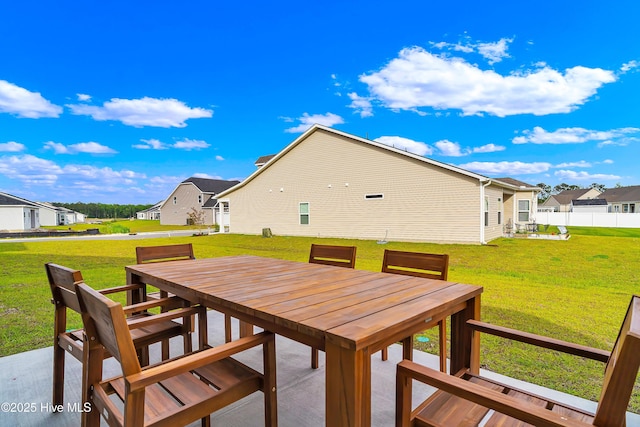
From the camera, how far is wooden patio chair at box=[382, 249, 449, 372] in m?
2.54

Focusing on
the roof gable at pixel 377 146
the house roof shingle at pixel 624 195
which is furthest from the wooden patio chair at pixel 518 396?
the house roof shingle at pixel 624 195

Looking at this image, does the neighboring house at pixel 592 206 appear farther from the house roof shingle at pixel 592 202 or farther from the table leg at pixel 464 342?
the table leg at pixel 464 342

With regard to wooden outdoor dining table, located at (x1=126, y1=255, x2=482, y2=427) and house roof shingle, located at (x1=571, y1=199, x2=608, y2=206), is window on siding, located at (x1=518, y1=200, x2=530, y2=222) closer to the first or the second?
wooden outdoor dining table, located at (x1=126, y1=255, x2=482, y2=427)

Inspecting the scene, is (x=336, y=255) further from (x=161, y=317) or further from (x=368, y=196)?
(x=368, y=196)

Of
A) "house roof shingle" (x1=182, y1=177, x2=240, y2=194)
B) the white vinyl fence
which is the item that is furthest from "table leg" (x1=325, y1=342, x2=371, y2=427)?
"house roof shingle" (x1=182, y1=177, x2=240, y2=194)

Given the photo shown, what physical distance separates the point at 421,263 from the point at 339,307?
1.32 m

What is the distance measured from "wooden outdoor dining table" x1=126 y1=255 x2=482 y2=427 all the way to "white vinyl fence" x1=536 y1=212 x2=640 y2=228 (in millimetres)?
28290

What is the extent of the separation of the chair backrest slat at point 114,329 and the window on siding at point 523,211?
2069cm

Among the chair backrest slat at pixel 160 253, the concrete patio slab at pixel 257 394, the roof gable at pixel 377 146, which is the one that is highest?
the roof gable at pixel 377 146

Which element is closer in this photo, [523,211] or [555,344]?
[555,344]

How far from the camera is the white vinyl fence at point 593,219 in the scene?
73.7ft

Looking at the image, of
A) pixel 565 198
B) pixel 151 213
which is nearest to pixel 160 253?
pixel 565 198

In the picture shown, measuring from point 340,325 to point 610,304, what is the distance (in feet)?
17.5

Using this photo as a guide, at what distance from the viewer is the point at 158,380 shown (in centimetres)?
126
